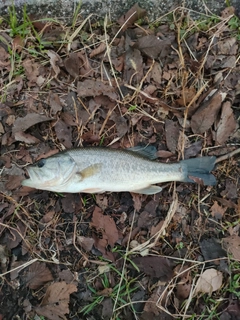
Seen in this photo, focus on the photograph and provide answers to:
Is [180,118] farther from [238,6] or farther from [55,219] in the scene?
[55,219]

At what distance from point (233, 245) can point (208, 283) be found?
0.49 m

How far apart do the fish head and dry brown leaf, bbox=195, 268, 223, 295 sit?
1.79 metres

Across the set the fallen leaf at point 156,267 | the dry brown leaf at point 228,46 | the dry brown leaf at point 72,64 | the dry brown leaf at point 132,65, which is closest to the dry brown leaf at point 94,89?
the dry brown leaf at point 72,64

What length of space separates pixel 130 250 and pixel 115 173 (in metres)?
0.87

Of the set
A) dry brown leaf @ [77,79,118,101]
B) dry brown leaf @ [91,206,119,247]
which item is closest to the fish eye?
dry brown leaf @ [91,206,119,247]

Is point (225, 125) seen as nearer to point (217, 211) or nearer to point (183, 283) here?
point (217, 211)

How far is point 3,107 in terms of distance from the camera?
493 centimetres

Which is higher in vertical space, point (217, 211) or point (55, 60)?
point (55, 60)

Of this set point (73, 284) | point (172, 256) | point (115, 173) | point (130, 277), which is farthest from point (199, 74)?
point (73, 284)

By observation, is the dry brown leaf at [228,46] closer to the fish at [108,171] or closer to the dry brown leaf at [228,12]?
the dry brown leaf at [228,12]

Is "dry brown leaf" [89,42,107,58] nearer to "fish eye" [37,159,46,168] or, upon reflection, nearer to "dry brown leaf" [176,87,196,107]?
"dry brown leaf" [176,87,196,107]

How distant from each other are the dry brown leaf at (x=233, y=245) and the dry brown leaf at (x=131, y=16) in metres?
2.62

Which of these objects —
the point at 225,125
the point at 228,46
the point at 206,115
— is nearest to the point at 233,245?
the point at 225,125

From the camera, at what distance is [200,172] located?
4738 millimetres
